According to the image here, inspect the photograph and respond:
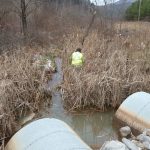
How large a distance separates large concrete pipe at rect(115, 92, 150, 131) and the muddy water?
1.48 ft

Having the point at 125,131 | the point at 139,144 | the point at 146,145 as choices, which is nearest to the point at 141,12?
the point at 125,131

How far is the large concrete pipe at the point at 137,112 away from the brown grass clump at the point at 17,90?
2.20 metres

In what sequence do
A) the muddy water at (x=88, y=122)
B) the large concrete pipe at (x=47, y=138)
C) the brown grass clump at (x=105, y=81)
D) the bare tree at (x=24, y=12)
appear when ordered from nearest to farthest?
the large concrete pipe at (x=47, y=138)
the muddy water at (x=88, y=122)
the brown grass clump at (x=105, y=81)
the bare tree at (x=24, y=12)

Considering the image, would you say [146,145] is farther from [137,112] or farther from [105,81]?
[105,81]

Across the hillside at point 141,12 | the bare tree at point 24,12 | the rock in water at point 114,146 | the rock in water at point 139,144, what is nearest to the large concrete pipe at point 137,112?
the rock in water at point 139,144

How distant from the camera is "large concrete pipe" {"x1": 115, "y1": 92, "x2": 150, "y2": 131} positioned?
303 inches

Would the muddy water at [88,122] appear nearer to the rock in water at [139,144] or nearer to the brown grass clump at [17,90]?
the brown grass clump at [17,90]

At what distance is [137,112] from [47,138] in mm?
3050

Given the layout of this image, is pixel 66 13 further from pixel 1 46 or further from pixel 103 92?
pixel 103 92

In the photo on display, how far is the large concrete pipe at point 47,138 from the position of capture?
5.22m

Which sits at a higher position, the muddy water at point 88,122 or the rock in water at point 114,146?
the rock in water at point 114,146

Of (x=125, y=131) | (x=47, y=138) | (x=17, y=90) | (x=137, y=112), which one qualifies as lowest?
(x=125, y=131)

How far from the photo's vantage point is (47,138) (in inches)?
212

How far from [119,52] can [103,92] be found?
185 cm
